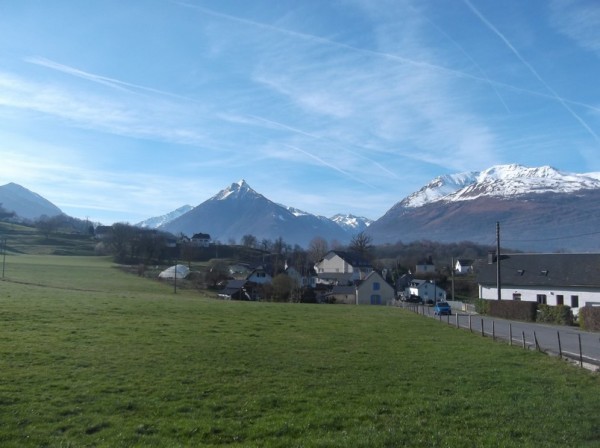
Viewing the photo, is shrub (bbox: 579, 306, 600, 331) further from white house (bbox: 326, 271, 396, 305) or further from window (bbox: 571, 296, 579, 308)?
white house (bbox: 326, 271, 396, 305)

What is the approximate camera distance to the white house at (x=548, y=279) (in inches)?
2232

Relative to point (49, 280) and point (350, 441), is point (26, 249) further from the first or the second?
point (350, 441)

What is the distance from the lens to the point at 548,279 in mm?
61562

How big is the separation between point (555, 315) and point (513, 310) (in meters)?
5.87

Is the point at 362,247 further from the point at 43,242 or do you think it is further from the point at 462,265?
the point at 43,242

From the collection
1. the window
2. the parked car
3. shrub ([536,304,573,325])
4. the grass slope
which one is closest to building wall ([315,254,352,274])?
the parked car

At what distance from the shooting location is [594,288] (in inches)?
2178

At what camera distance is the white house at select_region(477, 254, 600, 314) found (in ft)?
186

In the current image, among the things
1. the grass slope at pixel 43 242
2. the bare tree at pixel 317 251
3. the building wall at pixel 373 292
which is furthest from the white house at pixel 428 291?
the grass slope at pixel 43 242

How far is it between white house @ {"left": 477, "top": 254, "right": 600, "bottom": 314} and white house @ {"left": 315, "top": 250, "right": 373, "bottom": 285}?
59609 millimetres

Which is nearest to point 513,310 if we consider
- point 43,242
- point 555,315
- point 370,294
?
point 555,315

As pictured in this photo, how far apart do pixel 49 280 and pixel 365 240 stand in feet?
321

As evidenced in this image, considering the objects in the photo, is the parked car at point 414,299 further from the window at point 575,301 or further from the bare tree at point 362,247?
the bare tree at point 362,247

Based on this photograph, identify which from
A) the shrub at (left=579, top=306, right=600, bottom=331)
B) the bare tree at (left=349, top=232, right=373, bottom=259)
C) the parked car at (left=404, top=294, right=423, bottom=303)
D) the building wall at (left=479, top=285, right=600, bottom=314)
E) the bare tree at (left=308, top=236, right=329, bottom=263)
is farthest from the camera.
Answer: the bare tree at (left=308, top=236, right=329, bottom=263)
